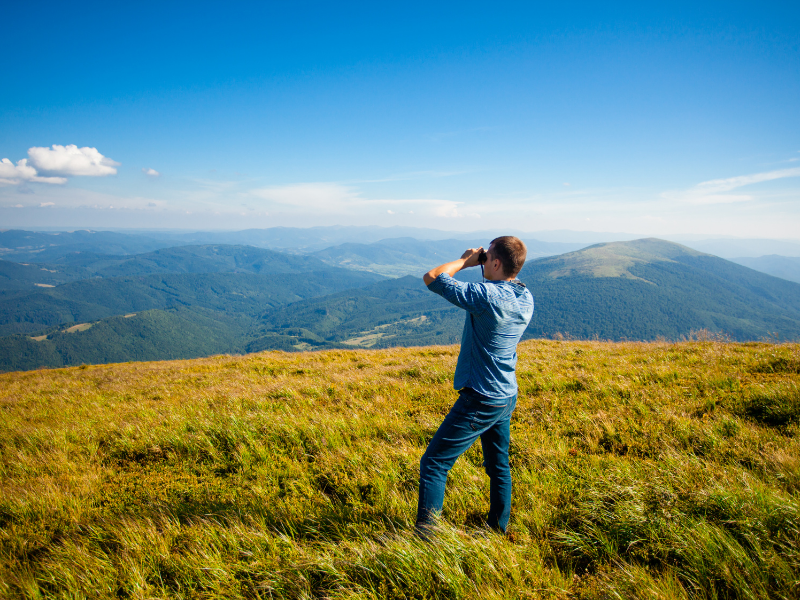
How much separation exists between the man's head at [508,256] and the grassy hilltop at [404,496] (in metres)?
2.38

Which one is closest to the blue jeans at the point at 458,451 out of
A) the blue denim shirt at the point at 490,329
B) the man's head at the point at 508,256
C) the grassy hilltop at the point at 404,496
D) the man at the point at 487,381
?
the man at the point at 487,381

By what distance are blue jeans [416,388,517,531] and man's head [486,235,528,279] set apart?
1238mm

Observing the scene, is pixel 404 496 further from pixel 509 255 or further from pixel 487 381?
pixel 509 255

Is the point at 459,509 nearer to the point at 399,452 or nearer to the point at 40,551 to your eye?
the point at 399,452

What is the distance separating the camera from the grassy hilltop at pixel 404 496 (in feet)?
8.28

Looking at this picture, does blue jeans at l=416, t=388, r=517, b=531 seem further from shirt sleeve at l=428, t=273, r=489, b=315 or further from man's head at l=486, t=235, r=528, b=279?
man's head at l=486, t=235, r=528, b=279

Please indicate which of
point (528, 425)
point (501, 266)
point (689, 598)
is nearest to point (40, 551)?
point (501, 266)

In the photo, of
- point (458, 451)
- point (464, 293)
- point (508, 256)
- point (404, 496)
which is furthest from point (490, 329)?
point (404, 496)

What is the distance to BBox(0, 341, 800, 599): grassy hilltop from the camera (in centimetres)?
252

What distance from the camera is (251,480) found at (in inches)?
183

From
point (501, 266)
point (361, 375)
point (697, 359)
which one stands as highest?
point (501, 266)

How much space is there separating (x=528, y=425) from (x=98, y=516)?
19.5 feet

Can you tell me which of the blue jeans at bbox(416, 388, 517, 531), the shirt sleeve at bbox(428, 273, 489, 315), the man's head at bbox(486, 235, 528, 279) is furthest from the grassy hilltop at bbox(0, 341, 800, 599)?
the man's head at bbox(486, 235, 528, 279)

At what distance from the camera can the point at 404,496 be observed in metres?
3.85
